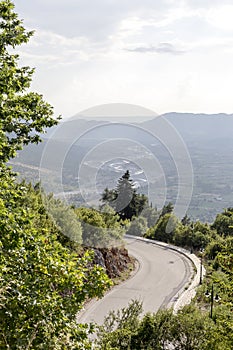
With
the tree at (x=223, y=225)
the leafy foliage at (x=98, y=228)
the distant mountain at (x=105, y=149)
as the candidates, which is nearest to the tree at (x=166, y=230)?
the tree at (x=223, y=225)

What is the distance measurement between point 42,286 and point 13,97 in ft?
11.5

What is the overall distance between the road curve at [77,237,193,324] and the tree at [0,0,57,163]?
1311 cm

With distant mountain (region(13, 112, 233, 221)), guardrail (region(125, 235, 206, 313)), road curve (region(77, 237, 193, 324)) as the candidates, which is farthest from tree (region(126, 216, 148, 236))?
road curve (region(77, 237, 193, 324))

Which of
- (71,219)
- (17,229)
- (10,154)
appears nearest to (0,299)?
(17,229)

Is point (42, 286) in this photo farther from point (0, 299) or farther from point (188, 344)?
point (188, 344)

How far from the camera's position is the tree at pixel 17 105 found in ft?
24.1

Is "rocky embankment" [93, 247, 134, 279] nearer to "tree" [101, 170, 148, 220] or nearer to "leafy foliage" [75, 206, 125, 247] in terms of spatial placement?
"leafy foliage" [75, 206, 125, 247]

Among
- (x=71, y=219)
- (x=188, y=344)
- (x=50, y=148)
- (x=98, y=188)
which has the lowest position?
(x=188, y=344)

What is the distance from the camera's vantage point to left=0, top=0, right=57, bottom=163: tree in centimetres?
734

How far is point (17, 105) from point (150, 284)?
21.7 metres

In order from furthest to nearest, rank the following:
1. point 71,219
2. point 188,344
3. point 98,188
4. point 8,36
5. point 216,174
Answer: point 216,174, point 98,188, point 71,219, point 188,344, point 8,36

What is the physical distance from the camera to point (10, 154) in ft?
23.7

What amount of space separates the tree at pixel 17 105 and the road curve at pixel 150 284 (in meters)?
13.1

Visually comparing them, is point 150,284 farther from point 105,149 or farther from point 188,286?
point 105,149
